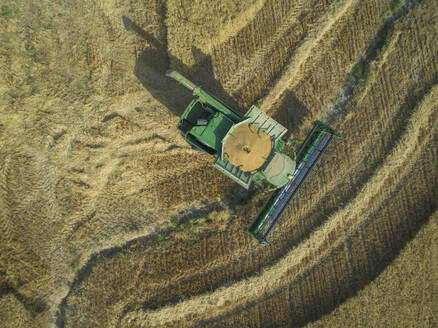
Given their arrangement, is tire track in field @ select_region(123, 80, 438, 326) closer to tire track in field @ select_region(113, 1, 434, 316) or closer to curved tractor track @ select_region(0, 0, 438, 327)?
curved tractor track @ select_region(0, 0, 438, 327)

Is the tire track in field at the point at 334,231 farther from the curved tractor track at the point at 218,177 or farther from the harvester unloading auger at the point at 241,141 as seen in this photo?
the harvester unloading auger at the point at 241,141

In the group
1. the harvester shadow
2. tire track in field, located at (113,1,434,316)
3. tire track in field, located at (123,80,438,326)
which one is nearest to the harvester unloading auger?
the harvester shadow

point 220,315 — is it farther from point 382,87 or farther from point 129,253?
point 382,87

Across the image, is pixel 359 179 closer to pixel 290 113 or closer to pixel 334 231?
pixel 334 231

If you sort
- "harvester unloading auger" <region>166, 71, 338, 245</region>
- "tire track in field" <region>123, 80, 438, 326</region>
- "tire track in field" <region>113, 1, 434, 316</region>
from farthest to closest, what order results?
"tire track in field" <region>113, 1, 434, 316</region> < "tire track in field" <region>123, 80, 438, 326</region> < "harvester unloading auger" <region>166, 71, 338, 245</region>

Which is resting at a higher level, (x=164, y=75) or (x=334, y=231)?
(x=164, y=75)

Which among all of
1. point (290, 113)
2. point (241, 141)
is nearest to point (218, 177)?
point (241, 141)

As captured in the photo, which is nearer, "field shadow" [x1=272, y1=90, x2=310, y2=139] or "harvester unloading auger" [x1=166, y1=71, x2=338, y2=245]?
"harvester unloading auger" [x1=166, y1=71, x2=338, y2=245]
